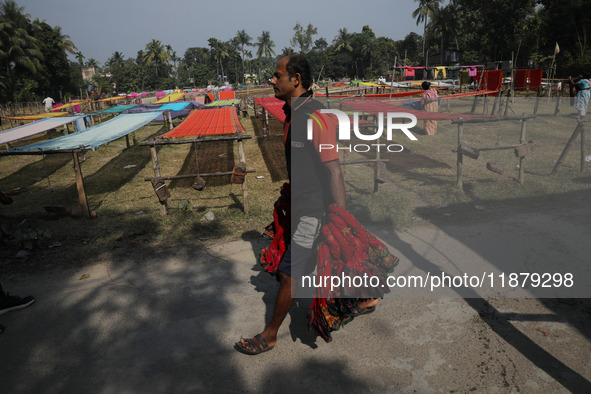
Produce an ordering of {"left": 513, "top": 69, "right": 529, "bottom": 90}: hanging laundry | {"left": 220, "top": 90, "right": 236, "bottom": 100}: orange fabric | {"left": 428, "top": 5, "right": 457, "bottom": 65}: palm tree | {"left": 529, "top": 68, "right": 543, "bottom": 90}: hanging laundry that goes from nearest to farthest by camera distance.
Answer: {"left": 529, "top": 68, "right": 543, "bottom": 90}: hanging laundry → {"left": 513, "top": 69, "right": 529, "bottom": 90}: hanging laundry → {"left": 220, "top": 90, "right": 236, "bottom": 100}: orange fabric → {"left": 428, "top": 5, "right": 457, "bottom": 65}: palm tree

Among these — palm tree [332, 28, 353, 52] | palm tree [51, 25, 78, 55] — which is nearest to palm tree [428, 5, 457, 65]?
palm tree [332, 28, 353, 52]

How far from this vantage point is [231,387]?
2.36m

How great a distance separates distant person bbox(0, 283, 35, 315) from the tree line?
12.4m

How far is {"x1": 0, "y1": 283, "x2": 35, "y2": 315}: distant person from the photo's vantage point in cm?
324

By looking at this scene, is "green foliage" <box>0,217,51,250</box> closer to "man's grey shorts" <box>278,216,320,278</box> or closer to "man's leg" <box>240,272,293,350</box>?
"man's leg" <box>240,272,293,350</box>

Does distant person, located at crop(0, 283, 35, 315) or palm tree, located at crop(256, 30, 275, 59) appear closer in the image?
distant person, located at crop(0, 283, 35, 315)

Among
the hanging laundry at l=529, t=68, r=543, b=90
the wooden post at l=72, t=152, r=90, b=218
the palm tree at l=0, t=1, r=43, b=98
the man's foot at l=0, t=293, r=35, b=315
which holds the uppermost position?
the palm tree at l=0, t=1, r=43, b=98

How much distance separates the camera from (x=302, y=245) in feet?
8.29

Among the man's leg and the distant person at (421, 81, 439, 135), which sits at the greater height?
the distant person at (421, 81, 439, 135)

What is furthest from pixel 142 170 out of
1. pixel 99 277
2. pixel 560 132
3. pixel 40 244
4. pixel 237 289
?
pixel 560 132

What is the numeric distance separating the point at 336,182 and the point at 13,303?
3.02 metres

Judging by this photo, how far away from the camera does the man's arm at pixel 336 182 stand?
236 centimetres

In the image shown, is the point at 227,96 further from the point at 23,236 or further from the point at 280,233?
the point at 280,233

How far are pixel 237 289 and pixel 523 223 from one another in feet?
12.2
